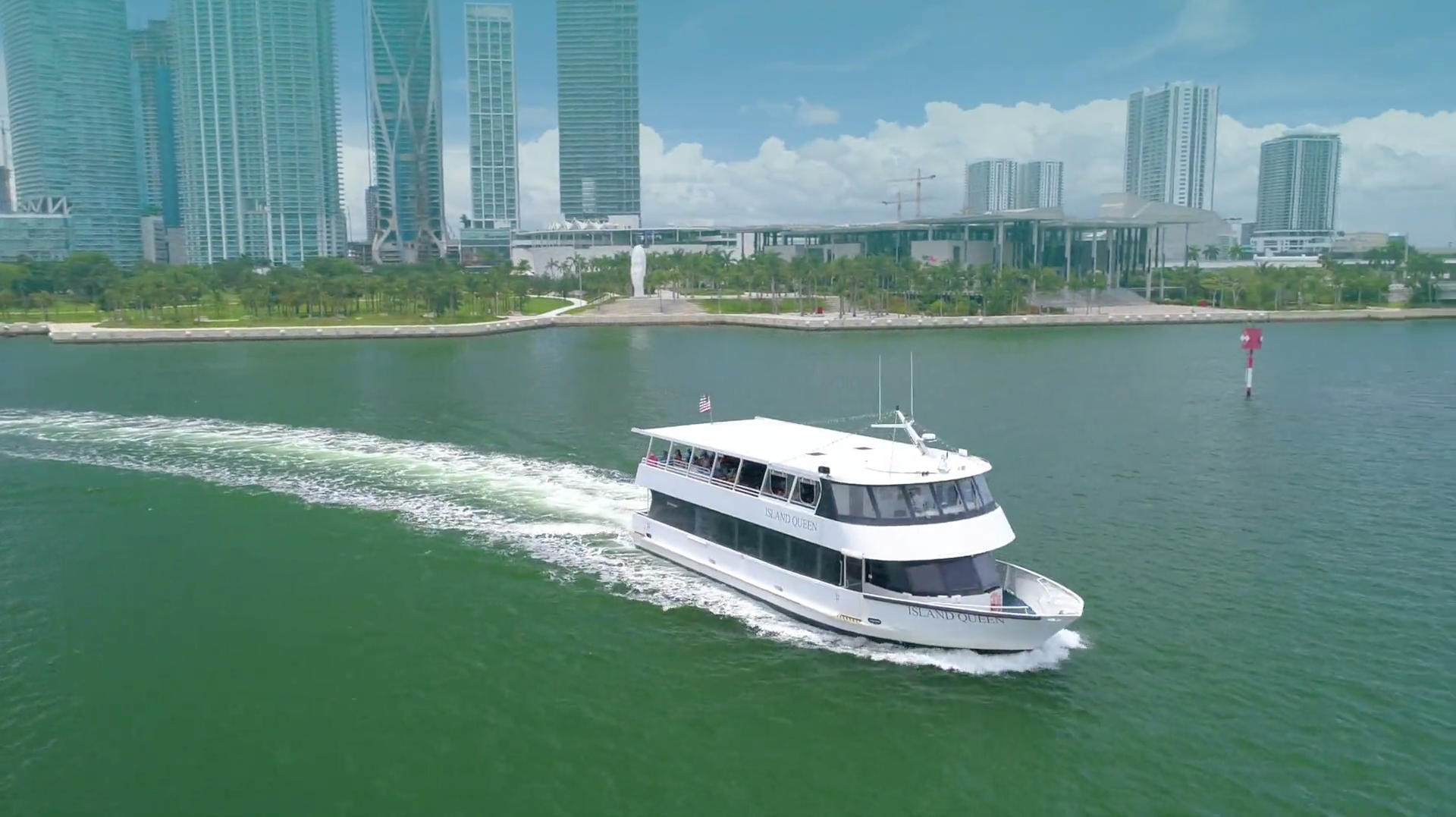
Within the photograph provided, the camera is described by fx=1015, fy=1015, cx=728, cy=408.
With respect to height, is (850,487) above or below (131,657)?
above

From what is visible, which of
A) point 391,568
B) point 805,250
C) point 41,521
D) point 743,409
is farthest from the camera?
point 805,250

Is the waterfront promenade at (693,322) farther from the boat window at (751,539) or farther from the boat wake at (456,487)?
the boat window at (751,539)

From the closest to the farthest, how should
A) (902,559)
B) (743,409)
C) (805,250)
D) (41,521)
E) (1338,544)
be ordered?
1. (902,559)
2. (1338,544)
3. (41,521)
4. (743,409)
5. (805,250)

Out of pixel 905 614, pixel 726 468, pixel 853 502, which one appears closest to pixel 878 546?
pixel 853 502

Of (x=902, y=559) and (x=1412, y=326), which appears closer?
(x=902, y=559)

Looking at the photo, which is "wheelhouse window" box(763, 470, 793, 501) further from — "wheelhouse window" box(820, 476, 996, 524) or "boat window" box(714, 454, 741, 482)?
"wheelhouse window" box(820, 476, 996, 524)

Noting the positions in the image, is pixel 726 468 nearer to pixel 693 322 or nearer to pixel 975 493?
pixel 975 493

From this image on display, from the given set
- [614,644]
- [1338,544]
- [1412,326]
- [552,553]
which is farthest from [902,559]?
[1412,326]

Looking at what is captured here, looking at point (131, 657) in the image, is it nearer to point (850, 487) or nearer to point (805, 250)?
point (850, 487)
